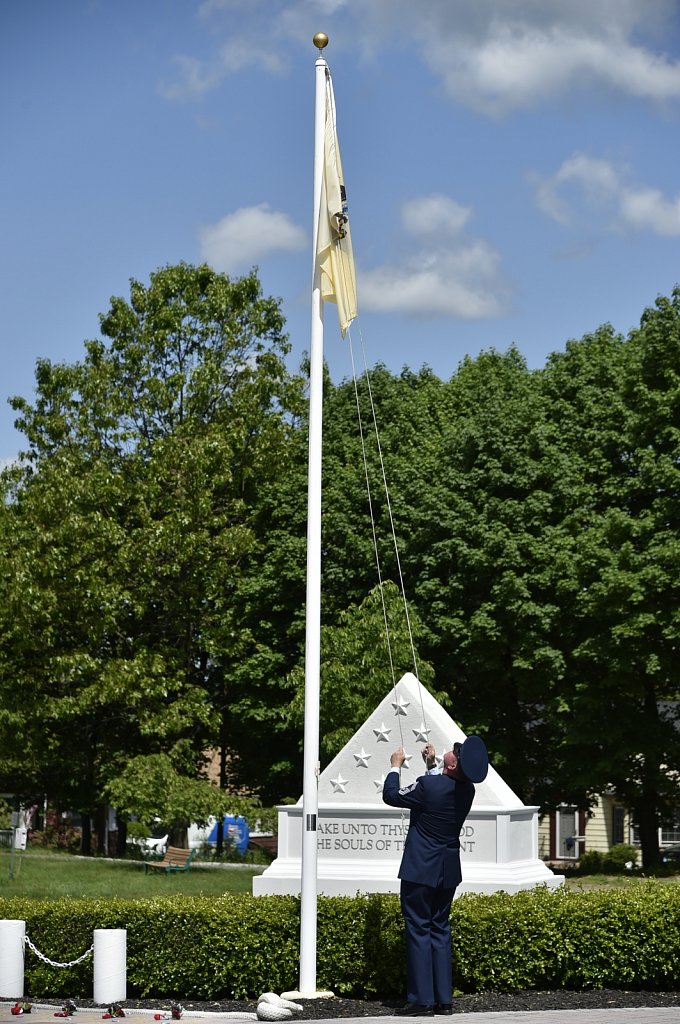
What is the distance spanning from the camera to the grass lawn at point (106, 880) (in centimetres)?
2059

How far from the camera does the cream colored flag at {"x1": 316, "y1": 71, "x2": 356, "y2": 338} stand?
1239 cm

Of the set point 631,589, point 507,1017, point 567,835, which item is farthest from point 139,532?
point 567,835

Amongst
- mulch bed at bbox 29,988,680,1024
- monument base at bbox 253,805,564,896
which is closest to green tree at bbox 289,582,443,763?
monument base at bbox 253,805,564,896

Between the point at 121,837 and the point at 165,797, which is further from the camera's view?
the point at 121,837

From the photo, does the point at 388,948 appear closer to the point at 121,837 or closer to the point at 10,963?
the point at 10,963

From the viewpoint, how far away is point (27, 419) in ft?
129

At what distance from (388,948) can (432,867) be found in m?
1.31

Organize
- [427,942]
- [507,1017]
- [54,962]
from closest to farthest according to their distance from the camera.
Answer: [507,1017]
[427,942]
[54,962]

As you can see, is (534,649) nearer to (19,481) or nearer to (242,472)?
(242,472)

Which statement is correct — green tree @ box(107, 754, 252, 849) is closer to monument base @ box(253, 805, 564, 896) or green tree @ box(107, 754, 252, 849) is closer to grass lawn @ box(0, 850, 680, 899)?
grass lawn @ box(0, 850, 680, 899)

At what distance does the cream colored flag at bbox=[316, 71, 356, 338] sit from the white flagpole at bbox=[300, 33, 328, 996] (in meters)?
0.06

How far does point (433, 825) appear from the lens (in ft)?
36.2

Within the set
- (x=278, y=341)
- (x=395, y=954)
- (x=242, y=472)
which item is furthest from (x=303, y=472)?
(x=395, y=954)

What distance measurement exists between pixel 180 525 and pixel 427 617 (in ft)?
21.8
